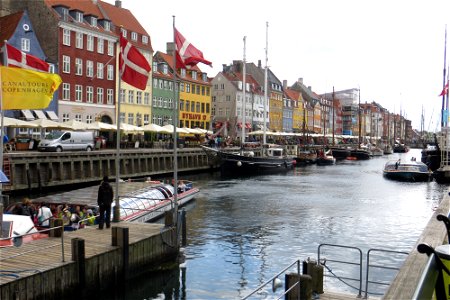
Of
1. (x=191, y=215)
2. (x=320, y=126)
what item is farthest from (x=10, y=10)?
(x=320, y=126)

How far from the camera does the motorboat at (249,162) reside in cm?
5969

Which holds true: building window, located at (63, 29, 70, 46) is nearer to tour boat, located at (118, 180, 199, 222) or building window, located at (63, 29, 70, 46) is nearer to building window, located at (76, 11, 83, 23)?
building window, located at (76, 11, 83, 23)

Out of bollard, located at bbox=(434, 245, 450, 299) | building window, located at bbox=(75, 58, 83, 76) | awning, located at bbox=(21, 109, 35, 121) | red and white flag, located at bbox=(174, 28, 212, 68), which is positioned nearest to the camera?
bollard, located at bbox=(434, 245, 450, 299)

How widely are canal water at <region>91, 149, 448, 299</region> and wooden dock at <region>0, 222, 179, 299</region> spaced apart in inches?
28.0

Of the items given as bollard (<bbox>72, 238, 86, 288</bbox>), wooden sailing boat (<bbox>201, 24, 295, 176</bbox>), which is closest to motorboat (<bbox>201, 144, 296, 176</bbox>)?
wooden sailing boat (<bbox>201, 24, 295, 176</bbox>)

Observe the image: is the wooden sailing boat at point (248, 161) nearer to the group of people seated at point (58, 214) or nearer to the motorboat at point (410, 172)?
the motorboat at point (410, 172)

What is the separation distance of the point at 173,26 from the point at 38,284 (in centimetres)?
911

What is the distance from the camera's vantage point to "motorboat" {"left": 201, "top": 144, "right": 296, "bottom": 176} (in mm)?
59688

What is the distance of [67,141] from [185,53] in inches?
1215

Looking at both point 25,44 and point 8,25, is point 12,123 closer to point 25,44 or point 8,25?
point 25,44

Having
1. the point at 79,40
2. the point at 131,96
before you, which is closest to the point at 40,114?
the point at 79,40

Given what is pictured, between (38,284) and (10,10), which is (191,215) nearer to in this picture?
(38,284)

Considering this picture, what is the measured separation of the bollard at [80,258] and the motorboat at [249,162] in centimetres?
4613

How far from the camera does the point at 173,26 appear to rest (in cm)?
1683
